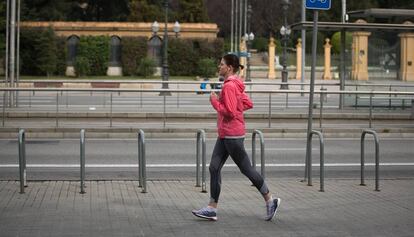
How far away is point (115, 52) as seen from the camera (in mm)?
61750

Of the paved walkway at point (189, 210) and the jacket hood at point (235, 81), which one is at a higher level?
the jacket hood at point (235, 81)

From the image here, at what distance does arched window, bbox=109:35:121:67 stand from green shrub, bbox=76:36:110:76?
91 cm

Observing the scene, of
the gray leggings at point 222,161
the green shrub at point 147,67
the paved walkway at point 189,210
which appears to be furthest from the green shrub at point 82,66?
the gray leggings at point 222,161

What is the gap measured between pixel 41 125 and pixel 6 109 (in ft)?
3.45

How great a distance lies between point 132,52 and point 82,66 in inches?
182

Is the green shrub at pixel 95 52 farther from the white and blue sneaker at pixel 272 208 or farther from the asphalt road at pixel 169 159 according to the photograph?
the white and blue sneaker at pixel 272 208

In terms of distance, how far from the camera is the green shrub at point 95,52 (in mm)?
59812

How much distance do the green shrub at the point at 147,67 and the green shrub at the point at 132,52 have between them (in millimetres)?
2478

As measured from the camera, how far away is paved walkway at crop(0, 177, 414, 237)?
324 inches

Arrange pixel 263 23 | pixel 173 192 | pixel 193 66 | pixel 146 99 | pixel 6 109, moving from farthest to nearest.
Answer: pixel 263 23, pixel 193 66, pixel 146 99, pixel 6 109, pixel 173 192

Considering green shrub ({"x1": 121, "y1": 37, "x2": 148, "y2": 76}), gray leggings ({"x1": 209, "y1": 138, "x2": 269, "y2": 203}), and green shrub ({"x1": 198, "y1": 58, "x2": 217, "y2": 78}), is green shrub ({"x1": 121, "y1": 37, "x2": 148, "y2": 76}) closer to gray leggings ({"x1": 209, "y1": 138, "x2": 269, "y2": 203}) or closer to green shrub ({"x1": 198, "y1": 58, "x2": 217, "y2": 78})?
green shrub ({"x1": 198, "y1": 58, "x2": 217, "y2": 78})

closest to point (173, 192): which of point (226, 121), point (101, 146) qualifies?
point (226, 121)

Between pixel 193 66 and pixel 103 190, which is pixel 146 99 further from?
pixel 193 66

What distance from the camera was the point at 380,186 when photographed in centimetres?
1192
